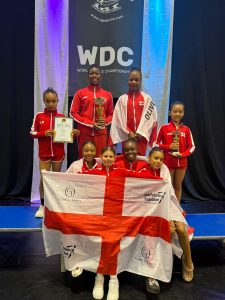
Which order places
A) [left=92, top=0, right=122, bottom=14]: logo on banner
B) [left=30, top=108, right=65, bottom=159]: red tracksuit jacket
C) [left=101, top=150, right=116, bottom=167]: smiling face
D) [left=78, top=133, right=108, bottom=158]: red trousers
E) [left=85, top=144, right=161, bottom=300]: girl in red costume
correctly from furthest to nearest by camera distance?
[left=92, top=0, right=122, bottom=14]: logo on banner → [left=78, top=133, right=108, bottom=158]: red trousers → [left=30, top=108, right=65, bottom=159]: red tracksuit jacket → [left=101, top=150, right=116, bottom=167]: smiling face → [left=85, top=144, right=161, bottom=300]: girl in red costume

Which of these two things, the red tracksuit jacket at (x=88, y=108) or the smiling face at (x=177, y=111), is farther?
the red tracksuit jacket at (x=88, y=108)

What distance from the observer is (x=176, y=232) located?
8.07 feet

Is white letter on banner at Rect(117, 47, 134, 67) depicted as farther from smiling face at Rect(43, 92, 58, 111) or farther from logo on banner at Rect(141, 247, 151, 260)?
logo on banner at Rect(141, 247, 151, 260)

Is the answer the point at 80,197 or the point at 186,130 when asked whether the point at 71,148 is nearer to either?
the point at 186,130

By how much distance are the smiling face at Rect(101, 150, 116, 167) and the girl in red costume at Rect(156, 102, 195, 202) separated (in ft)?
2.45

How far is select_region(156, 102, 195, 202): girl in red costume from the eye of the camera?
10.3 ft

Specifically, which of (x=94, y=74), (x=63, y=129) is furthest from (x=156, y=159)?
(x=94, y=74)

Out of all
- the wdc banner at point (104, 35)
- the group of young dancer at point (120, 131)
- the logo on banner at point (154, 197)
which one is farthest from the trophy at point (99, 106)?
the logo on banner at point (154, 197)

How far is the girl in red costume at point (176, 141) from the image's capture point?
3.13 meters

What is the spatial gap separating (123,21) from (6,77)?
1.55 meters

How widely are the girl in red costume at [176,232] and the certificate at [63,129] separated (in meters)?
0.77

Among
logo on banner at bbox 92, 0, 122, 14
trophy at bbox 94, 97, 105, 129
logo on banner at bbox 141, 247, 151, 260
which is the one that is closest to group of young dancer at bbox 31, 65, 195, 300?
trophy at bbox 94, 97, 105, 129

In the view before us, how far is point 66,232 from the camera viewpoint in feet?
7.84

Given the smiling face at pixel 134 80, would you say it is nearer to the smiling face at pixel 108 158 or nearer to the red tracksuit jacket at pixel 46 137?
the red tracksuit jacket at pixel 46 137
